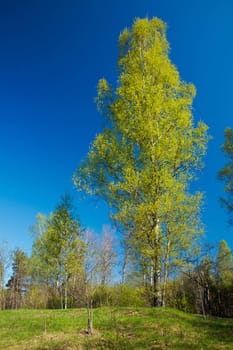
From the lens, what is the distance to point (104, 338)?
830 cm

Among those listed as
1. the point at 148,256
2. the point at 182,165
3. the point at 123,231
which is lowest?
the point at 148,256

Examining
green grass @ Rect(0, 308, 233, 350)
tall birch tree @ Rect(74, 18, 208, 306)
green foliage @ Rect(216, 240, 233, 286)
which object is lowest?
green grass @ Rect(0, 308, 233, 350)

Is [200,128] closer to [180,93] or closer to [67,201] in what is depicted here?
[180,93]

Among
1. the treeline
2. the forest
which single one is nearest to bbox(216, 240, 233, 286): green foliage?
the treeline

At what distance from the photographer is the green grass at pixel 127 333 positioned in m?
7.67

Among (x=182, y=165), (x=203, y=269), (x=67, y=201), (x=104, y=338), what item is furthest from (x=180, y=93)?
(x=203, y=269)

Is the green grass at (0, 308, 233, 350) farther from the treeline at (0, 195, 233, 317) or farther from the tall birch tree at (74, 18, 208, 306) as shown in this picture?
the treeline at (0, 195, 233, 317)

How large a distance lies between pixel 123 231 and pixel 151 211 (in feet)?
3.92

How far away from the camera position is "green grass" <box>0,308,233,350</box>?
25.2 ft

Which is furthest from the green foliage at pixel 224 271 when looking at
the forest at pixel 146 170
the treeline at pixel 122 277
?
the forest at pixel 146 170

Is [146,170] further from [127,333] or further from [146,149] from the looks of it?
[127,333]

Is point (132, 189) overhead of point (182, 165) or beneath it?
beneath

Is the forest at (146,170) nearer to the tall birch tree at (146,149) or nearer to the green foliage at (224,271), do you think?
the tall birch tree at (146,149)

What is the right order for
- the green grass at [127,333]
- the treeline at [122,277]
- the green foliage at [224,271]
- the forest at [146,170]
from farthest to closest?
the green foliage at [224,271] → the treeline at [122,277] → the forest at [146,170] → the green grass at [127,333]
